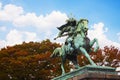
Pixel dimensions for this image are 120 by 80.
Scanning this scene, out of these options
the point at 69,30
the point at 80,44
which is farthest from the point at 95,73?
the point at 69,30

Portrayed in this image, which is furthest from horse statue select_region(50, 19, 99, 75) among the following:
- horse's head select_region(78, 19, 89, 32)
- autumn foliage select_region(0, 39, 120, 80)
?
autumn foliage select_region(0, 39, 120, 80)

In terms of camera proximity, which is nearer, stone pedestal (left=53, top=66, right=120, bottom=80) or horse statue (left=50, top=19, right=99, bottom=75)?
stone pedestal (left=53, top=66, right=120, bottom=80)

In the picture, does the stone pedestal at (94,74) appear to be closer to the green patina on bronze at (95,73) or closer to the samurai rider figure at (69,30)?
the green patina on bronze at (95,73)

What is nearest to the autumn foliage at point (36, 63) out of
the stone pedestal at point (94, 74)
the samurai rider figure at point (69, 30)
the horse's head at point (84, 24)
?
A: the samurai rider figure at point (69, 30)

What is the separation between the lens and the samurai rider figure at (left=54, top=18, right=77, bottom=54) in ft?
49.6

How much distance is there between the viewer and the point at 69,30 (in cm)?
1595

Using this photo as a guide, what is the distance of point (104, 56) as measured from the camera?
36.7 metres

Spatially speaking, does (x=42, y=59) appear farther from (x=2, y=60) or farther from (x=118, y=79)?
(x=118, y=79)

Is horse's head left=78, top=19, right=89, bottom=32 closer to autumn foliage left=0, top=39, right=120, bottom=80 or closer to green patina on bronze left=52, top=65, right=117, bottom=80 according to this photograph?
green patina on bronze left=52, top=65, right=117, bottom=80

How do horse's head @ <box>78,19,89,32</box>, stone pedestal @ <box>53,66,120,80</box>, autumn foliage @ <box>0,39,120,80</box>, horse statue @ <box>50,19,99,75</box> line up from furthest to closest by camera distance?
autumn foliage @ <box>0,39,120,80</box> < horse's head @ <box>78,19,89,32</box> < horse statue @ <box>50,19,99,75</box> < stone pedestal @ <box>53,66,120,80</box>

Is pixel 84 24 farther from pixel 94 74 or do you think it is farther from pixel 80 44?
pixel 94 74

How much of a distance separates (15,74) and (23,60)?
6.02ft

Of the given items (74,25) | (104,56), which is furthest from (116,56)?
(74,25)

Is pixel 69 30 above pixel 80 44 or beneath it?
above
